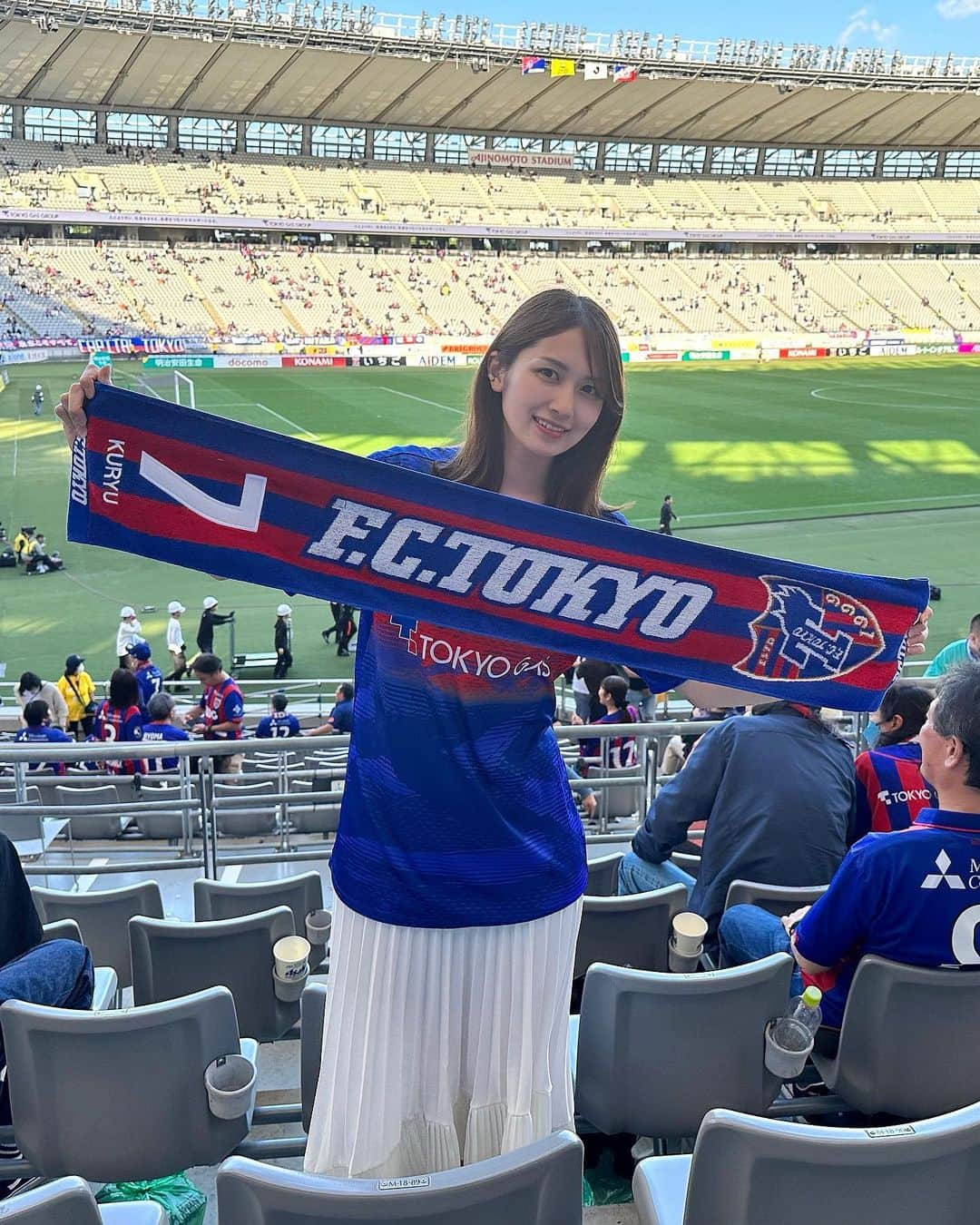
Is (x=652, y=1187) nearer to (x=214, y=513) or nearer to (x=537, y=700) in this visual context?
(x=537, y=700)

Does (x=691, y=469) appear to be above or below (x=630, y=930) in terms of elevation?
above

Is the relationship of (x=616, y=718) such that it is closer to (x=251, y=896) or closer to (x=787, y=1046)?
(x=251, y=896)

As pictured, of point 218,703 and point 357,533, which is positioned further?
point 218,703

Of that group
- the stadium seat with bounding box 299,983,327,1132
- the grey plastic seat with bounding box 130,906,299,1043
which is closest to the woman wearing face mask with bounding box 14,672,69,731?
the grey plastic seat with bounding box 130,906,299,1043

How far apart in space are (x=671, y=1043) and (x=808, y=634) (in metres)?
1.07

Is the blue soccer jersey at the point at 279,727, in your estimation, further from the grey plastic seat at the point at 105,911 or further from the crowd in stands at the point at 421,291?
the crowd in stands at the point at 421,291

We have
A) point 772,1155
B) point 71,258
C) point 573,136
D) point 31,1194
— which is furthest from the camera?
point 573,136

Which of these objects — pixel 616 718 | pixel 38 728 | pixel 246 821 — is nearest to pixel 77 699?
pixel 38 728

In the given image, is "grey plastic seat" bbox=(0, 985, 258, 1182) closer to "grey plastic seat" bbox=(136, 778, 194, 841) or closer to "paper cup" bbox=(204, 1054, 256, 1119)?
"paper cup" bbox=(204, 1054, 256, 1119)

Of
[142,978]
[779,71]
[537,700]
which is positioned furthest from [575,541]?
[779,71]

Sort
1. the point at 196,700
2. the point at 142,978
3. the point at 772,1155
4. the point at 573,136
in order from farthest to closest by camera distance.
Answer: the point at 573,136
the point at 196,700
the point at 142,978
the point at 772,1155

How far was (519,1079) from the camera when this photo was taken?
2.18 meters

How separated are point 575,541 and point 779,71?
61342 mm

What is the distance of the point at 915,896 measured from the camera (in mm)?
2664
